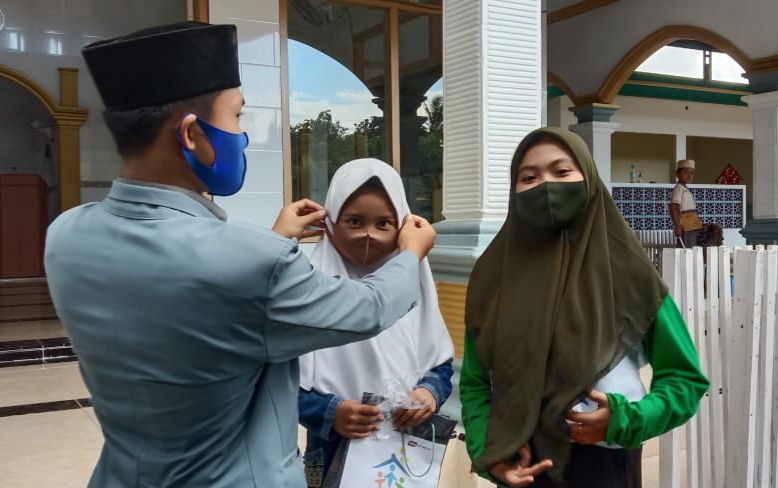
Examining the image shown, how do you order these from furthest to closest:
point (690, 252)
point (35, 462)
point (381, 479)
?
1. point (35, 462)
2. point (690, 252)
3. point (381, 479)

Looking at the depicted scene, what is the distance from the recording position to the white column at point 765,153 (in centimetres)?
819

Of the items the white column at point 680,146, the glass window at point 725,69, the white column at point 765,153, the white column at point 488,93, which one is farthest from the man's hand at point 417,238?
the white column at point 680,146

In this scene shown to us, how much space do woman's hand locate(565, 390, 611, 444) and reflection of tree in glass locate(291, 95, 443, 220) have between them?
520 centimetres

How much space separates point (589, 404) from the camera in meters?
1.43

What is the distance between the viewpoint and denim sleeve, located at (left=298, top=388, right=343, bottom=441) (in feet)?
5.13

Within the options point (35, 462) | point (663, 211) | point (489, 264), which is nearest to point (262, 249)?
point (489, 264)

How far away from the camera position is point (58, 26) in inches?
413

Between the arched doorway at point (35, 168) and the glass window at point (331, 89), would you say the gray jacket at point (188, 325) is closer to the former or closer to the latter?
the glass window at point (331, 89)

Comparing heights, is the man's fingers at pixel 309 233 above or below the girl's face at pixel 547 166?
below

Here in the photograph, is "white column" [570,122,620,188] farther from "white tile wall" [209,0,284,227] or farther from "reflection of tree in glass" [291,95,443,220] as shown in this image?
"white tile wall" [209,0,284,227]

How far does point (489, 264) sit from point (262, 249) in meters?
0.75

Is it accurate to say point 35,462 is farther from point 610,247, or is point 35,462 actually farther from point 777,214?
point 777,214

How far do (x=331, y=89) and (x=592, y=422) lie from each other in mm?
5829

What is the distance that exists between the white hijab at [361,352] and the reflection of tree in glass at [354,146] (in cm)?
476
